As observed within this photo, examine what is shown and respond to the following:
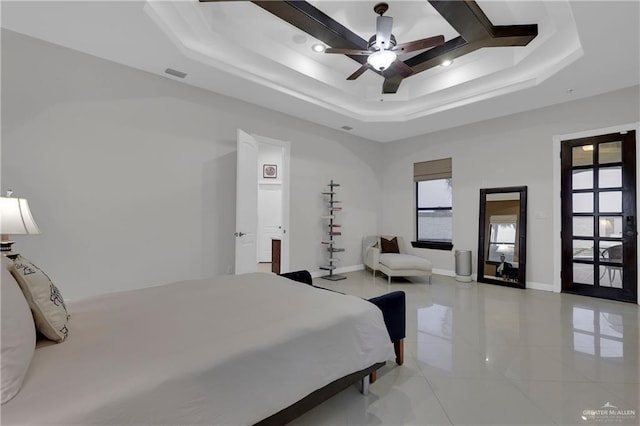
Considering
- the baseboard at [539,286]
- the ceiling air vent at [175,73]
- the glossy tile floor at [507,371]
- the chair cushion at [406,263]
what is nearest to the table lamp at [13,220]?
the ceiling air vent at [175,73]

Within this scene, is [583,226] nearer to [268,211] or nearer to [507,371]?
[507,371]

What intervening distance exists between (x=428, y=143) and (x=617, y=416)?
528 cm

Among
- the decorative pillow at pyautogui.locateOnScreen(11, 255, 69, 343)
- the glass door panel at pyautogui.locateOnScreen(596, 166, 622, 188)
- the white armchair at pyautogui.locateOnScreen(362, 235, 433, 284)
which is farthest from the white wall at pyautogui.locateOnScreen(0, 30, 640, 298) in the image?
the decorative pillow at pyautogui.locateOnScreen(11, 255, 69, 343)

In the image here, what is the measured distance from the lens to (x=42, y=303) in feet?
4.37

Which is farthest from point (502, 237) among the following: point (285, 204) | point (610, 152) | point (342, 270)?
point (285, 204)

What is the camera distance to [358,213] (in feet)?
21.2

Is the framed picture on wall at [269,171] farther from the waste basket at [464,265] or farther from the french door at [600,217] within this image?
the french door at [600,217]

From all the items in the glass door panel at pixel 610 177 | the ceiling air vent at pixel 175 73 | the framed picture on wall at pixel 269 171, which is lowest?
the glass door panel at pixel 610 177

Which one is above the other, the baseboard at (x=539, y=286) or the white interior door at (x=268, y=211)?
the white interior door at (x=268, y=211)

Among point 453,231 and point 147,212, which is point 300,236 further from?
point 453,231

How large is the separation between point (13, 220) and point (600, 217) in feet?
21.8

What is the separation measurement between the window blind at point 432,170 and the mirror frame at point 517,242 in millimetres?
802

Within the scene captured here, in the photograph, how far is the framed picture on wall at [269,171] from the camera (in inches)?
309

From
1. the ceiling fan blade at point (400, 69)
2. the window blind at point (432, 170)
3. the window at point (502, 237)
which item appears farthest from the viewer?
the window blind at point (432, 170)
